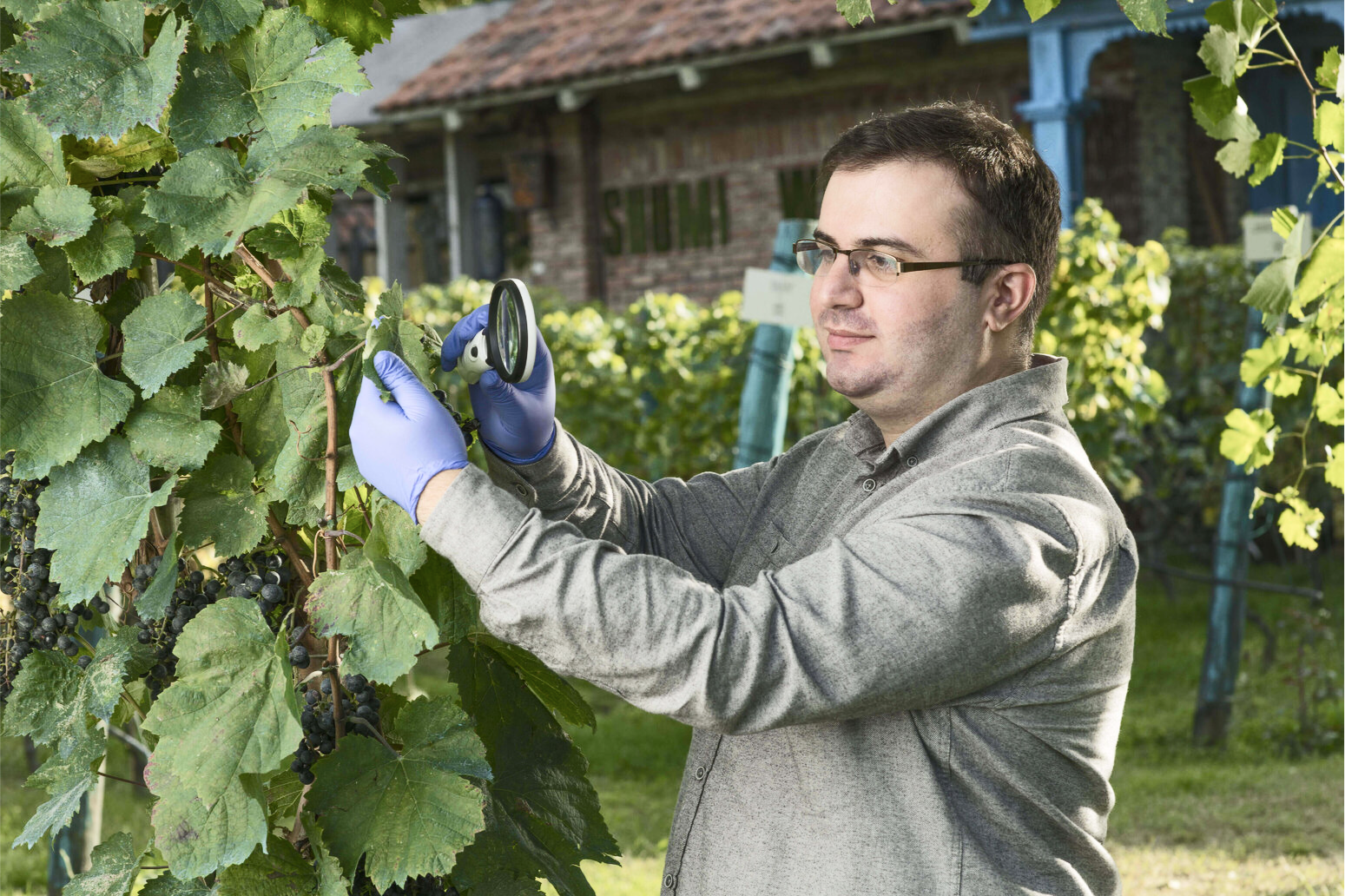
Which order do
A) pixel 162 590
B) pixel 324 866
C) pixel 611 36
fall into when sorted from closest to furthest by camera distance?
pixel 324 866
pixel 162 590
pixel 611 36

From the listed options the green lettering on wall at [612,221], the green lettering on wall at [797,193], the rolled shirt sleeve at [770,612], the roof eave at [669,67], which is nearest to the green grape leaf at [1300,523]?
the rolled shirt sleeve at [770,612]

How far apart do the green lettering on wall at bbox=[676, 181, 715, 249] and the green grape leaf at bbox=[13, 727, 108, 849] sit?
10.1 meters

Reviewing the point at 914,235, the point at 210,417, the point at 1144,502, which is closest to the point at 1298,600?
the point at 1144,502

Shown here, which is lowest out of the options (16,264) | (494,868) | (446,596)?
(494,868)

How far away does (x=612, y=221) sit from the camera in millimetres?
12070

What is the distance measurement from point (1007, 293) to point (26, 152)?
1250 millimetres

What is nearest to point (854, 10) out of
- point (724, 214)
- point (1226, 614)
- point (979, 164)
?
point (979, 164)

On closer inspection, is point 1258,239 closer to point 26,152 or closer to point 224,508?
point 224,508

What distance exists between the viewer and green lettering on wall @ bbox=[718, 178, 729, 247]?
37.5 feet

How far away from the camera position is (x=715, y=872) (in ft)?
5.93

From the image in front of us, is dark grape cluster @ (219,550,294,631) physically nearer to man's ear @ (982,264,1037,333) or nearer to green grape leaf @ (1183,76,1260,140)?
man's ear @ (982,264,1037,333)

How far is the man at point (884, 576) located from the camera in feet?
4.68

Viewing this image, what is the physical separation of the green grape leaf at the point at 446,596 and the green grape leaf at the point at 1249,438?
176cm

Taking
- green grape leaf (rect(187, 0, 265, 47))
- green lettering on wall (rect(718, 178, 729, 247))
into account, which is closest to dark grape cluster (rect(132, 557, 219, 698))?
green grape leaf (rect(187, 0, 265, 47))
